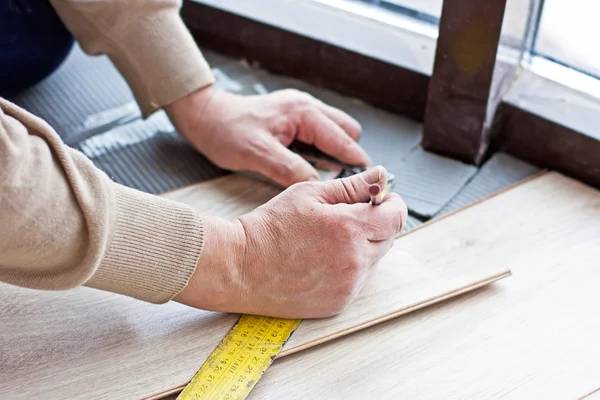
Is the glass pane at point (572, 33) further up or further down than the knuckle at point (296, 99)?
further up

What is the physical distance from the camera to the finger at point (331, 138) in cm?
140

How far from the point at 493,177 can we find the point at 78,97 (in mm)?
999

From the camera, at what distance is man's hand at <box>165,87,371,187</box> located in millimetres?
1361

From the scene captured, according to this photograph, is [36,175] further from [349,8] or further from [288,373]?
[349,8]

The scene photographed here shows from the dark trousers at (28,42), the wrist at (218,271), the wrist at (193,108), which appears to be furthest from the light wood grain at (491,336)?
the dark trousers at (28,42)

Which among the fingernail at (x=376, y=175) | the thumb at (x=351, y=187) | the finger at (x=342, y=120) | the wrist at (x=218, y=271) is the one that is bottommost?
the wrist at (x=218, y=271)

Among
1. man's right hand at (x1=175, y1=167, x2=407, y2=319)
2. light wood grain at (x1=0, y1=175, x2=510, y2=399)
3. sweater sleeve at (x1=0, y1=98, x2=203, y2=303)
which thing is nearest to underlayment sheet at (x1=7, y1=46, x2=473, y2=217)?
light wood grain at (x1=0, y1=175, x2=510, y2=399)

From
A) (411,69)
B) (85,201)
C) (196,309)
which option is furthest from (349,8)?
(85,201)

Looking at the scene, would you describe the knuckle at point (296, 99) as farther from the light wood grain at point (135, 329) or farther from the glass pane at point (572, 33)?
the glass pane at point (572, 33)

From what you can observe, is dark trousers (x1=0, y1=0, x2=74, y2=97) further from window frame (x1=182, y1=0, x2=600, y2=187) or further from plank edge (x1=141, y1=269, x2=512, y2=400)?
plank edge (x1=141, y1=269, x2=512, y2=400)

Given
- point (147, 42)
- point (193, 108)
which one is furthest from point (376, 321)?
point (147, 42)

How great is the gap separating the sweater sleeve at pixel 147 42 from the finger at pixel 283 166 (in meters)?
A: 0.21

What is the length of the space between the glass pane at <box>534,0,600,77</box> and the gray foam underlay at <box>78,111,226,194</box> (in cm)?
75

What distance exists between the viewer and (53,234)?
889mm
